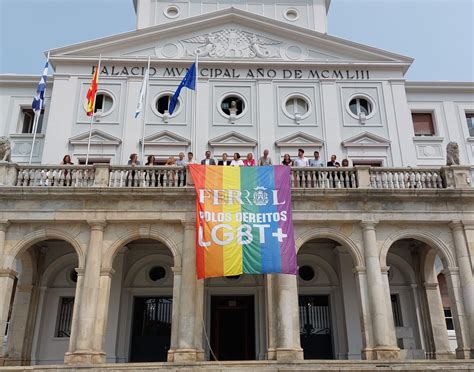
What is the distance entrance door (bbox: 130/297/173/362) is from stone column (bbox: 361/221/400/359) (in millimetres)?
8946

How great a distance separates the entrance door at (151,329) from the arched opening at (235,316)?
192 centimetres

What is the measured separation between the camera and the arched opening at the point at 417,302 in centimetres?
1966

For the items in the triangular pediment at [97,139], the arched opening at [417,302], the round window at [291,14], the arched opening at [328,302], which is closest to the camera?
the arched opening at [417,302]

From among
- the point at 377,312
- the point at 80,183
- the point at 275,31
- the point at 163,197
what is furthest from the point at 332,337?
the point at 275,31

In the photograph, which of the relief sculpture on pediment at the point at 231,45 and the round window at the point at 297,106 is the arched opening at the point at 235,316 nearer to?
the round window at the point at 297,106

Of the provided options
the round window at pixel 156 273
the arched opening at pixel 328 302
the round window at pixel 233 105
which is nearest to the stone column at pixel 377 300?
the arched opening at pixel 328 302

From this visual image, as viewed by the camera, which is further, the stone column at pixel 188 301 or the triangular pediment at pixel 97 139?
the triangular pediment at pixel 97 139

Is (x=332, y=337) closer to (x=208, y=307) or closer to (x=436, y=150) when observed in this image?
(x=208, y=307)

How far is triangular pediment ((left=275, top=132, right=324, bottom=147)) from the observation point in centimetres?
2352

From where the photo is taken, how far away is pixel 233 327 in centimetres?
2094

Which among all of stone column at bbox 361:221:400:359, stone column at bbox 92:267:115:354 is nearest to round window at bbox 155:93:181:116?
stone column at bbox 92:267:115:354

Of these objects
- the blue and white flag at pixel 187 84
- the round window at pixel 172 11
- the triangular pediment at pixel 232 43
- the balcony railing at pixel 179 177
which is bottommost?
the balcony railing at pixel 179 177

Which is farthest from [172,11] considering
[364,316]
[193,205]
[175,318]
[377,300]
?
[364,316]

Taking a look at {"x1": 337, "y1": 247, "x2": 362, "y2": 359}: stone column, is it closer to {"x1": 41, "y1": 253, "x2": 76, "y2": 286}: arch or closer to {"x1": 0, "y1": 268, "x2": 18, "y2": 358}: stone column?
{"x1": 41, "y1": 253, "x2": 76, "y2": 286}: arch
